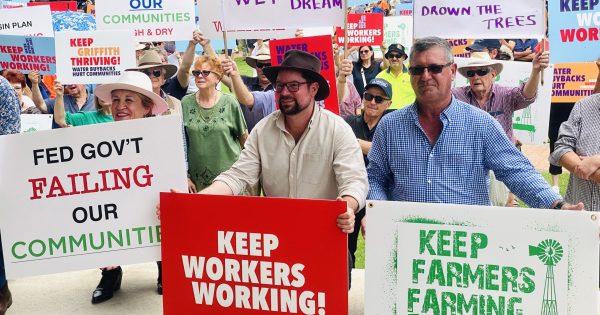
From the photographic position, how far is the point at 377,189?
4.25 metres

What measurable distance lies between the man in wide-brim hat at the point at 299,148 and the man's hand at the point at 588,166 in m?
1.33

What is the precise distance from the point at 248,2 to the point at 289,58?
243 cm

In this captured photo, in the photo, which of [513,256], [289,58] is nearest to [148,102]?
[289,58]

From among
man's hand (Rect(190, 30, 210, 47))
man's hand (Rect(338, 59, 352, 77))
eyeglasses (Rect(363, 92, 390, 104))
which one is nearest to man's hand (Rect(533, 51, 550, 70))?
eyeglasses (Rect(363, 92, 390, 104))

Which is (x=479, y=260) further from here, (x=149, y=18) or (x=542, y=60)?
(x=149, y=18)

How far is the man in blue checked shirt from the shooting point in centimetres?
396

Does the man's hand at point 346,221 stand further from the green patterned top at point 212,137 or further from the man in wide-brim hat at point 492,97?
the man in wide-brim hat at point 492,97

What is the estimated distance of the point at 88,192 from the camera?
4.24m

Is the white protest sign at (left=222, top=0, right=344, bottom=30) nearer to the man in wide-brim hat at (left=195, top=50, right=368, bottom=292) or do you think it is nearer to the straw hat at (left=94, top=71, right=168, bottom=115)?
the straw hat at (left=94, top=71, right=168, bottom=115)

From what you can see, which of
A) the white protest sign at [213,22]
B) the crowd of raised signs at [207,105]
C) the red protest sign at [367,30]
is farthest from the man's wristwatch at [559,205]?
the red protest sign at [367,30]

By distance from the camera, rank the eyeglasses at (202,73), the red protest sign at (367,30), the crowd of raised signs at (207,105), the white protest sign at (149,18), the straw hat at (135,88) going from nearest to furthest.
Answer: the straw hat at (135,88) → the crowd of raised signs at (207,105) → the eyeglasses at (202,73) → the white protest sign at (149,18) → the red protest sign at (367,30)

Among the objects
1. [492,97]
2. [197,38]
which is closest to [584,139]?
[492,97]

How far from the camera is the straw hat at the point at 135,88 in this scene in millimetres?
4977

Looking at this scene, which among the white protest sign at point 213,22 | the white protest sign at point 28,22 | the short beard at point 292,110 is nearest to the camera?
the short beard at point 292,110
